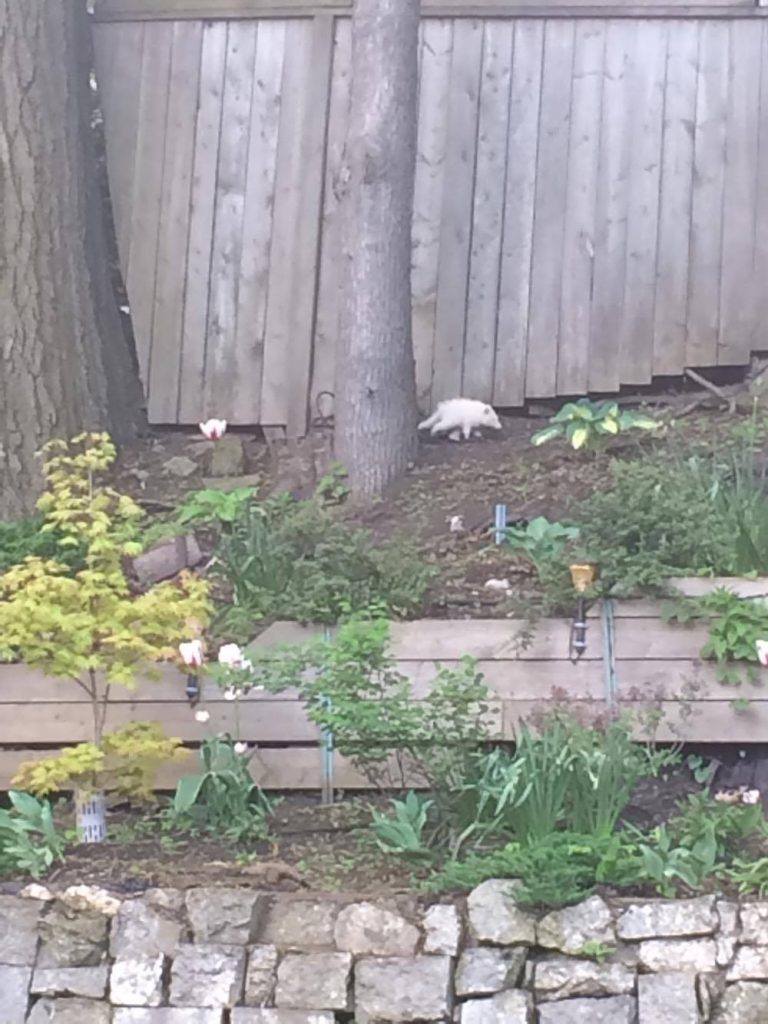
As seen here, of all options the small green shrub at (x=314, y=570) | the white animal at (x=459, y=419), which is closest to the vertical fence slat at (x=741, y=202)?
the white animal at (x=459, y=419)

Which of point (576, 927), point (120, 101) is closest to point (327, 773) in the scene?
point (576, 927)

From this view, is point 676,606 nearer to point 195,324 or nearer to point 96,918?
point 96,918

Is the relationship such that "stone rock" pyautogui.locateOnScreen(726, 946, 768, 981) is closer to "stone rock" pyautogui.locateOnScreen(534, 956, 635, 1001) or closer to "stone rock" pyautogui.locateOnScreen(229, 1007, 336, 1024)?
"stone rock" pyautogui.locateOnScreen(534, 956, 635, 1001)

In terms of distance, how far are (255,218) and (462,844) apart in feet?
11.7

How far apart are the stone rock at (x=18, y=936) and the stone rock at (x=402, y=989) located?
87 cm

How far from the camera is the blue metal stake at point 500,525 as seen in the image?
5082mm

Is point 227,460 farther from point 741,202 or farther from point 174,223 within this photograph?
point 741,202

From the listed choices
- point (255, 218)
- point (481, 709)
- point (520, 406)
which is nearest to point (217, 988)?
point (481, 709)

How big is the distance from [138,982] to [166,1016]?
112 mm

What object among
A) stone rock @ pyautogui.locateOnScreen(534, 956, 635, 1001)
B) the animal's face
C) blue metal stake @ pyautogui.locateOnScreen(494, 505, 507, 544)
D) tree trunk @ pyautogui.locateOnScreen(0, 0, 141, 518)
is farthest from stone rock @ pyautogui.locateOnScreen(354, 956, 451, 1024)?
the animal's face

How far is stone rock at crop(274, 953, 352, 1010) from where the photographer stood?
12.0 ft

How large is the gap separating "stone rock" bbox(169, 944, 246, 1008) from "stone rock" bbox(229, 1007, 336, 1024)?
0.14ft

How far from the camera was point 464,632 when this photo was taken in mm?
4559

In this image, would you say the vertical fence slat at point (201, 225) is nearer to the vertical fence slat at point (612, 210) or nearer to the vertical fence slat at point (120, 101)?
the vertical fence slat at point (120, 101)
